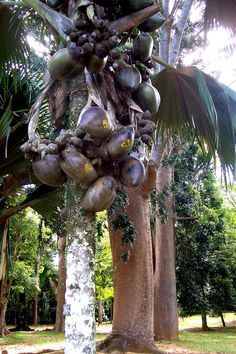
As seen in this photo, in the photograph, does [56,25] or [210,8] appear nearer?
[56,25]

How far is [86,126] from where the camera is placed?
2273mm

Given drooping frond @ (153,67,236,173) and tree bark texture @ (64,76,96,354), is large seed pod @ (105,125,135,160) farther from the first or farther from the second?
drooping frond @ (153,67,236,173)

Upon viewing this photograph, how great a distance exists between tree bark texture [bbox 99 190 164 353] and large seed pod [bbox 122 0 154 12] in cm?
509

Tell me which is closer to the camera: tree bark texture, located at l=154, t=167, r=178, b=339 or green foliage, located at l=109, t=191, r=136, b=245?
green foliage, located at l=109, t=191, r=136, b=245

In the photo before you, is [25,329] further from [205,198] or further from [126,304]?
[126,304]

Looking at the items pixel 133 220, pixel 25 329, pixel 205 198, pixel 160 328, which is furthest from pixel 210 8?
pixel 25 329

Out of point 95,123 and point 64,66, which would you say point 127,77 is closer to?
point 64,66

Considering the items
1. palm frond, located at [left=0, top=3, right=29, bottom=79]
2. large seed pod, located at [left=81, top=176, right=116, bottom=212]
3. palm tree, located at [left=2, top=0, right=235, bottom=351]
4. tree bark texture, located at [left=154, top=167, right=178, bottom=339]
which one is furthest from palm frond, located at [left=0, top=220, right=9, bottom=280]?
tree bark texture, located at [left=154, top=167, right=178, bottom=339]

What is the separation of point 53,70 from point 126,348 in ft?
19.0

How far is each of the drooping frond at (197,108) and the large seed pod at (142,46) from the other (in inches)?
42.2

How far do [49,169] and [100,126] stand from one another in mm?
395

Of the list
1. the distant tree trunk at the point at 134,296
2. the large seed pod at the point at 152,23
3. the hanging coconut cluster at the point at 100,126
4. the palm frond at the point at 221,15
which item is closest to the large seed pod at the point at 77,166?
the hanging coconut cluster at the point at 100,126

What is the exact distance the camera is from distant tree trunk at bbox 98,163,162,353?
726 centimetres

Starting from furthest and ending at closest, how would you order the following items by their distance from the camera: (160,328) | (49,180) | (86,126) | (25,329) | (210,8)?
(25,329) < (160,328) < (210,8) < (49,180) < (86,126)
